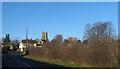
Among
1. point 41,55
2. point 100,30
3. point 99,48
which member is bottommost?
point 41,55

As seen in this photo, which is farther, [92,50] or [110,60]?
[92,50]

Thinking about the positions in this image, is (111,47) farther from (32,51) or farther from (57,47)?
(32,51)

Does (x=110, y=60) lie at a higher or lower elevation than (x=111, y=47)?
lower

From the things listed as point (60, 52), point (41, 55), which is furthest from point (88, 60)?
point (41, 55)

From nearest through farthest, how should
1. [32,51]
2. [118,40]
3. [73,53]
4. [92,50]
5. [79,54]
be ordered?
[92,50]
[118,40]
[79,54]
[73,53]
[32,51]

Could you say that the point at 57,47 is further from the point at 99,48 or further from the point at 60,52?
the point at 99,48

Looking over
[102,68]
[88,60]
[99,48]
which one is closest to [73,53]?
[88,60]

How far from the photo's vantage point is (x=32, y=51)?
43.6m

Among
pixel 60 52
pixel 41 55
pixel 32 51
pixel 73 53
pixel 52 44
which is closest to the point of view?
pixel 73 53

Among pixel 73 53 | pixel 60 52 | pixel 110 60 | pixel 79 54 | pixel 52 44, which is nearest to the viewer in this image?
pixel 110 60

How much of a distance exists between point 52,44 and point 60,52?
369cm

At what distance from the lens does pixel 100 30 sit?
1811 inches

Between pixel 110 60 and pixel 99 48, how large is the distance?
1.73 metres

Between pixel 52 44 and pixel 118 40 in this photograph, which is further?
pixel 52 44
